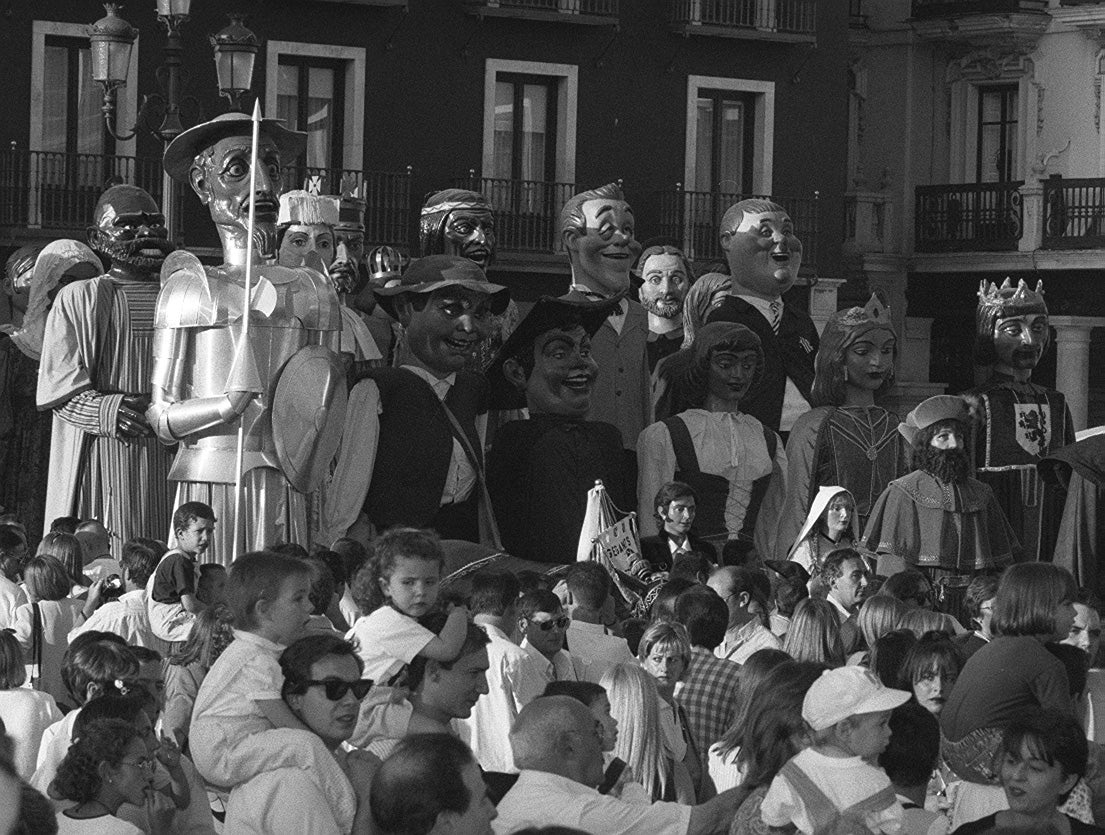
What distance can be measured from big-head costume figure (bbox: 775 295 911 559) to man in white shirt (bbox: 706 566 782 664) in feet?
9.73

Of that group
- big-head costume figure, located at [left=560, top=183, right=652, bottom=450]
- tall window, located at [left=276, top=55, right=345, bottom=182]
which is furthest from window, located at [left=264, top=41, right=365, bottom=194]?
big-head costume figure, located at [left=560, top=183, right=652, bottom=450]

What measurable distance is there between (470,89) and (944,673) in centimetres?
2314

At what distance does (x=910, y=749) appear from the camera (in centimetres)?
720

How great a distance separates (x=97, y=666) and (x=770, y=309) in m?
7.12

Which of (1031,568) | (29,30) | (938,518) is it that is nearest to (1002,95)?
(29,30)

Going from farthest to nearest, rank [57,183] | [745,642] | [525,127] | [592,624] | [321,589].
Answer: [525,127] → [57,183] → [745,642] → [592,624] → [321,589]

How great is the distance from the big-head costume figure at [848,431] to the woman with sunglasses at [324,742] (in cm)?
649

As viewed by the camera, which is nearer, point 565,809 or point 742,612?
point 565,809

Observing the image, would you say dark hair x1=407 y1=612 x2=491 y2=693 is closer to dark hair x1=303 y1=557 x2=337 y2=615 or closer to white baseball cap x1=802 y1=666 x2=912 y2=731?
white baseball cap x1=802 y1=666 x2=912 y2=731

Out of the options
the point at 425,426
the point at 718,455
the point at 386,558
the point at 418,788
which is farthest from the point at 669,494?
the point at 418,788

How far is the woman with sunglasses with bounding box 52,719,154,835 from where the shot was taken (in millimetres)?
6426

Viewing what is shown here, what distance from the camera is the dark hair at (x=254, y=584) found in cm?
718

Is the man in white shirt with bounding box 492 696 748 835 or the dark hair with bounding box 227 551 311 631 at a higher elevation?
the dark hair with bounding box 227 551 311 631

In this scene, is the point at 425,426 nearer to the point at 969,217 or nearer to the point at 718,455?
the point at 718,455
